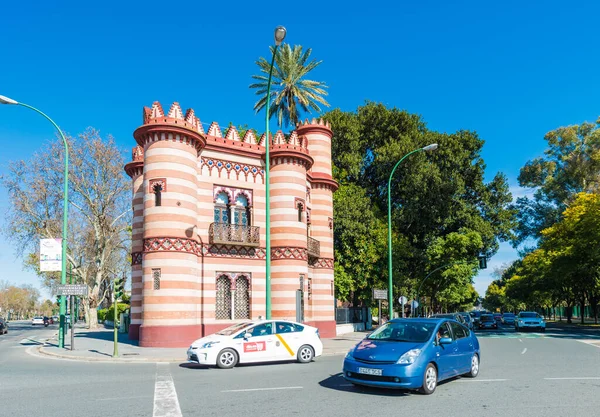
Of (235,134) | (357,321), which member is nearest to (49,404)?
(235,134)

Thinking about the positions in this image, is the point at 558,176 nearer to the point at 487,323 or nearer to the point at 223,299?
the point at 487,323

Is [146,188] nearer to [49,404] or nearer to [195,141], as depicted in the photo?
[195,141]

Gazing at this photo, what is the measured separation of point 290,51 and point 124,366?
29772 millimetres

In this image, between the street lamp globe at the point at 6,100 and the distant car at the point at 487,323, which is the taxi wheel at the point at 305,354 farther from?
the distant car at the point at 487,323

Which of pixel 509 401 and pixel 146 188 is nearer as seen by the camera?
pixel 509 401

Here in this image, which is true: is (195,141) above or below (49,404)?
above

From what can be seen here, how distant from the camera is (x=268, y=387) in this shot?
1072 centimetres

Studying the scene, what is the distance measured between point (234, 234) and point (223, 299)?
2996 millimetres

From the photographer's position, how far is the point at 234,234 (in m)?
24.5

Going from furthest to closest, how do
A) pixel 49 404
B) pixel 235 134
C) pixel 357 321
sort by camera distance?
pixel 357 321
pixel 235 134
pixel 49 404

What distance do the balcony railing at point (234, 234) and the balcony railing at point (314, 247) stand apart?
348 centimetres

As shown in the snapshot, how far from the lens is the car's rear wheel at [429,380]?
982 cm

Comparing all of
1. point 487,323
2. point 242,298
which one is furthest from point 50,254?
point 487,323

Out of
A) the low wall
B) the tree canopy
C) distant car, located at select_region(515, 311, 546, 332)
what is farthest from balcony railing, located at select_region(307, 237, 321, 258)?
distant car, located at select_region(515, 311, 546, 332)
